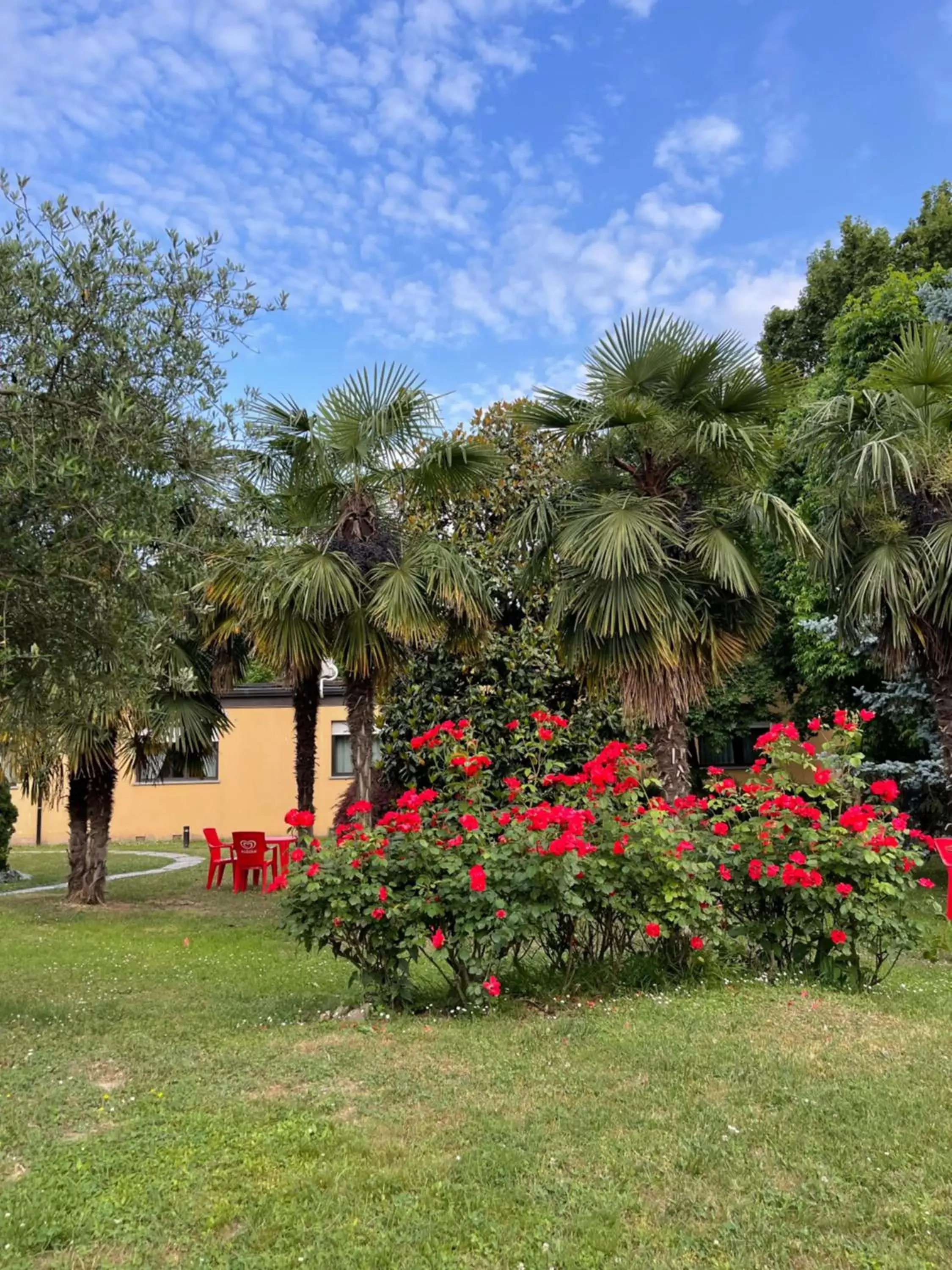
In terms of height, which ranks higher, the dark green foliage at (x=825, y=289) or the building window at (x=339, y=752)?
the dark green foliage at (x=825, y=289)

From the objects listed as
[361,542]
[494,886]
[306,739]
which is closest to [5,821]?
[306,739]

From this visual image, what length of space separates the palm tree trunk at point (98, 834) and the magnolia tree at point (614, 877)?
22.8 ft

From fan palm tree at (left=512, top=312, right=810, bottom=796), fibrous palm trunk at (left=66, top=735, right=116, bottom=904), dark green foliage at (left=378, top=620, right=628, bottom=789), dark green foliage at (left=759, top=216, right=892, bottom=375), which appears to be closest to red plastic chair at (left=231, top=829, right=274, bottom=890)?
fibrous palm trunk at (left=66, top=735, right=116, bottom=904)

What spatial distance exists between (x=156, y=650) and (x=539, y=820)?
2.66 m

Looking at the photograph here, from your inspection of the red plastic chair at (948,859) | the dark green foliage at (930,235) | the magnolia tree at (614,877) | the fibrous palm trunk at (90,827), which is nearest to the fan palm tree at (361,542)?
the magnolia tree at (614,877)

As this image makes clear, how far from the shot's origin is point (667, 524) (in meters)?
8.80

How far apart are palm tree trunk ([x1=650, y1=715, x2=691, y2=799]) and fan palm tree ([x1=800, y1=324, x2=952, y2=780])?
291 cm

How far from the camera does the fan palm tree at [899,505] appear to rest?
9305 millimetres

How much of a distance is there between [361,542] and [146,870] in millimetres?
10536

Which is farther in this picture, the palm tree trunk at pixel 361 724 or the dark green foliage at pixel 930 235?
the dark green foliage at pixel 930 235

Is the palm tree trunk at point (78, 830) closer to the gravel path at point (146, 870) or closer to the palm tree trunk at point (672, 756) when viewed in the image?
the gravel path at point (146, 870)

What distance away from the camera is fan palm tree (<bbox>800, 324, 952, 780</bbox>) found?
9.30 metres

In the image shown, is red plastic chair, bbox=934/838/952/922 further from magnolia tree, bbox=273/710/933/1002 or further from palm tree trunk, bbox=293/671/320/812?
palm tree trunk, bbox=293/671/320/812

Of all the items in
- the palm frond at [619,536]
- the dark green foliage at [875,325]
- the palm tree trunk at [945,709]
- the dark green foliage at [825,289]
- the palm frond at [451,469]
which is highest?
the dark green foliage at [825,289]
